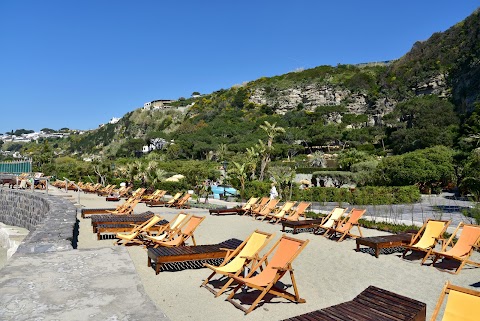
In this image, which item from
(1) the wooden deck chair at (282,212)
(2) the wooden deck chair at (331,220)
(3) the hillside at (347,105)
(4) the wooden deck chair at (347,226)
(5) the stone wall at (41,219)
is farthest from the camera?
(3) the hillside at (347,105)

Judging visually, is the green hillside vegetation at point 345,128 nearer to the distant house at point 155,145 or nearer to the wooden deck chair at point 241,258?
the distant house at point 155,145

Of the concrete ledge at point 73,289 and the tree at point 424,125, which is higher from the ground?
the tree at point 424,125

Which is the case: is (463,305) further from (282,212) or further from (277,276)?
(282,212)

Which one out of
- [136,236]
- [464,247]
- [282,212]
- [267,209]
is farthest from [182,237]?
[267,209]

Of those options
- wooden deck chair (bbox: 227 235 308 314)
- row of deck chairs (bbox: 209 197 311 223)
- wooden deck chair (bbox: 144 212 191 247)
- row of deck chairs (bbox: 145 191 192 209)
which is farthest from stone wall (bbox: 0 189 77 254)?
row of deck chairs (bbox: 209 197 311 223)

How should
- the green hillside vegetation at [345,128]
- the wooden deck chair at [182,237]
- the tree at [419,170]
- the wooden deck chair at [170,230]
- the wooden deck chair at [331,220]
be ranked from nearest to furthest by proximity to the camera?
the wooden deck chair at [182,237], the wooden deck chair at [170,230], the wooden deck chair at [331,220], the tree at [419,170], the green hillside vegetation at [345,128]

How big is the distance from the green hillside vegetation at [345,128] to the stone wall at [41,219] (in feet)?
25.6

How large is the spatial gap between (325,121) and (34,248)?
64.1 m

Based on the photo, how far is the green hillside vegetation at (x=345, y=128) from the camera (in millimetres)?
23047

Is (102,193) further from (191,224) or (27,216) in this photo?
(191,224)

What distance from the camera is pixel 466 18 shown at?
2377 inches

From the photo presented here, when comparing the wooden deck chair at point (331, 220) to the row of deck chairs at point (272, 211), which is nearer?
the wooden deck chair at point (331, 220)

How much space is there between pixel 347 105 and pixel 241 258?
221ft

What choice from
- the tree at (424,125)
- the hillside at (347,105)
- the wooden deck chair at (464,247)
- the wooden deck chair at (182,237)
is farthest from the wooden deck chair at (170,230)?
the hillside at (347,105)
